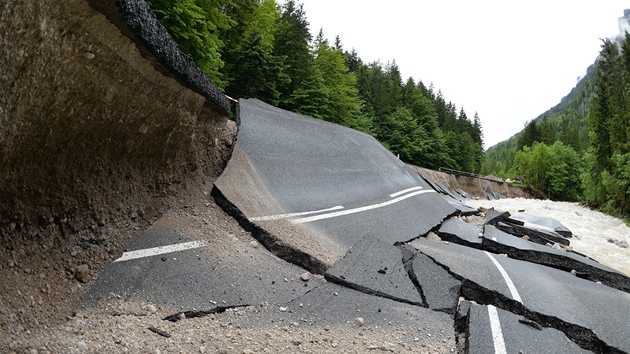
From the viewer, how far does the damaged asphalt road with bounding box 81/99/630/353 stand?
329 cm

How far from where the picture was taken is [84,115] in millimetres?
2895

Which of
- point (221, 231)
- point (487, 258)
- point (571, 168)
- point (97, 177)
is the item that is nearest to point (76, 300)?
point (97, 177)

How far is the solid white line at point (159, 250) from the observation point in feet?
11.0

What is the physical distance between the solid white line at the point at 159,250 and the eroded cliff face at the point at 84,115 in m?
0.32

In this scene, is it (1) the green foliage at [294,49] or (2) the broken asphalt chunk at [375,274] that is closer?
(2) the broken asphalt chunk at [375,274]

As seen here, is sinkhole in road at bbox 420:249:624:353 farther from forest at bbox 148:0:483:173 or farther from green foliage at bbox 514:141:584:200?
green foliage at bbox 514:141:584:200

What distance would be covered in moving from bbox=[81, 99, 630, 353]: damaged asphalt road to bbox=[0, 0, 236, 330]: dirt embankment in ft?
1.03

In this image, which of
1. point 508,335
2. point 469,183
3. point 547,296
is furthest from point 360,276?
point 469,183

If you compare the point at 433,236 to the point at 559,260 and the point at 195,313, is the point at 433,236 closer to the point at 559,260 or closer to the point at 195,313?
the point at 559,260

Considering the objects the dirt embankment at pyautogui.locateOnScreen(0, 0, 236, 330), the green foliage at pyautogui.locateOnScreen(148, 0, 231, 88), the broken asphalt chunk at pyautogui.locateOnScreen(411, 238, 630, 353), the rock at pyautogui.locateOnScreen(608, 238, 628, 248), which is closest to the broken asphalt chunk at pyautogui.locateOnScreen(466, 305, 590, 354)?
the broken asphalt chunk at pyautogui.locateOnScreen(411, 238, 630, 353)

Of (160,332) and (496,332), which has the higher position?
(496,332)

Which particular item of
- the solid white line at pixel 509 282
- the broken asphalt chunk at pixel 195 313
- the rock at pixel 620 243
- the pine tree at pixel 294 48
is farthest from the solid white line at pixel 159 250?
the pine tree at pixel 294 48

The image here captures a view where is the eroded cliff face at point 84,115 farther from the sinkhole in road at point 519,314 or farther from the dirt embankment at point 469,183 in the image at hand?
the dirt embankment at point 469,183

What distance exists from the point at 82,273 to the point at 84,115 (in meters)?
1.28
